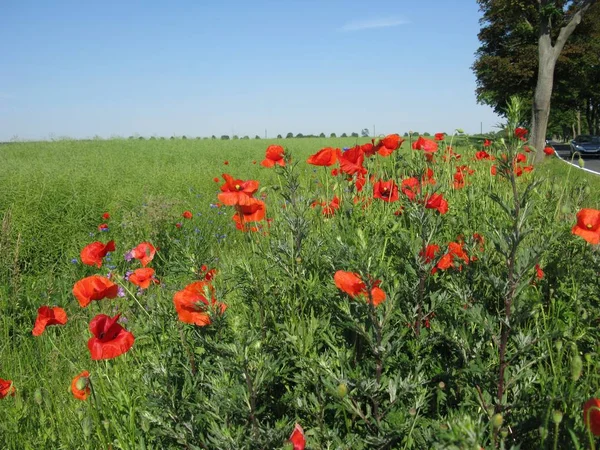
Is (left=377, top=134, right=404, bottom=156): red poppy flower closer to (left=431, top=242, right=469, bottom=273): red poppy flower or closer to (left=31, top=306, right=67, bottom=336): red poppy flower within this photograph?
(left=431, top=242, right=469, bottom=273): red poppy flower

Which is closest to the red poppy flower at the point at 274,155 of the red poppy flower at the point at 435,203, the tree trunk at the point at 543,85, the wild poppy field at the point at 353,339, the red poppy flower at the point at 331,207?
the wild poppy field at the point at 353,339

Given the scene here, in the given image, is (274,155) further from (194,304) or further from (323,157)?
(194,304)

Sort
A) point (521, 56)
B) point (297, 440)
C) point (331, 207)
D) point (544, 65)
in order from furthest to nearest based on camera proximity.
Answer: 1. point (521, 56)
2. point (544, 65)
3. point (331, 207)
4. point (297, 440)

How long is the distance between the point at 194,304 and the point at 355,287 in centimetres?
49

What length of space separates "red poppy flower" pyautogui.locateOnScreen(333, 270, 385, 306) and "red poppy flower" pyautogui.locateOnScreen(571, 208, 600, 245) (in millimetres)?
752

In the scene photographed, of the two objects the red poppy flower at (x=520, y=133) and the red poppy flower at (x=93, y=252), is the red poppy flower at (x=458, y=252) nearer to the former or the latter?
the red poppy flower at (x=520, y=133)

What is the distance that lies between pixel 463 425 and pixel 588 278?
1507 mm

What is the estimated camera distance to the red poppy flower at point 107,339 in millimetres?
1569

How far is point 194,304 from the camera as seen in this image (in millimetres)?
1572

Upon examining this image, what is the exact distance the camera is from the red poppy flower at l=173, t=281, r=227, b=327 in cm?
158

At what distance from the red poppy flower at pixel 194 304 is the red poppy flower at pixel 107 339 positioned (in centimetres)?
19

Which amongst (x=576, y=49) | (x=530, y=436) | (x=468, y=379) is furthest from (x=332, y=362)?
(x=576, y=49)

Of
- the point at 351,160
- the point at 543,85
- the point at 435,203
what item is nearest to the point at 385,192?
the point at 351,160

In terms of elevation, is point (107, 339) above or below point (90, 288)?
below
